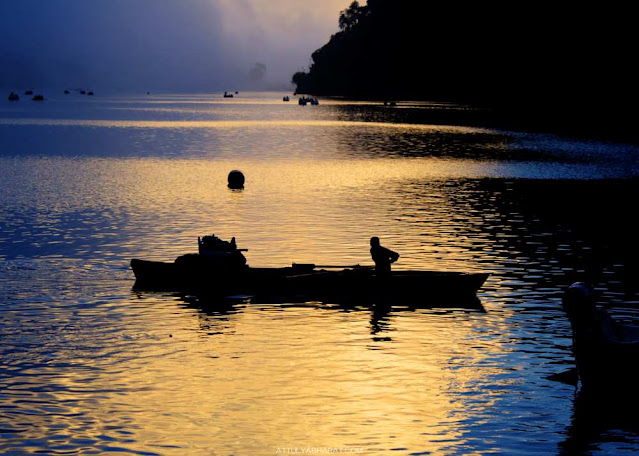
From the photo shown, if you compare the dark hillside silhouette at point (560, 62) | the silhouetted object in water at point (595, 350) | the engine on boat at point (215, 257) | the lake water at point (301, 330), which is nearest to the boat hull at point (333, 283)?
the engine on boat at point (215, 257)

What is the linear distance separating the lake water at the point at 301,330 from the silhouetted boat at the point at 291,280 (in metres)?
0.84

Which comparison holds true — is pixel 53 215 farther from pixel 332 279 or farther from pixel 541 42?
pixel 541 42

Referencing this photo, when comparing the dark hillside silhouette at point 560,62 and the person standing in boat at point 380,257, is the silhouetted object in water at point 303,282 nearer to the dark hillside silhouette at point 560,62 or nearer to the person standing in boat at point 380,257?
the person standing in boat at point 380,257

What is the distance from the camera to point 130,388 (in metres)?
21.9

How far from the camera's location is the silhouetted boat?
30.9 metres

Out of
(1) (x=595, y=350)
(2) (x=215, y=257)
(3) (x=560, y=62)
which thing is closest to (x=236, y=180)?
(2) (x=215, y=257)

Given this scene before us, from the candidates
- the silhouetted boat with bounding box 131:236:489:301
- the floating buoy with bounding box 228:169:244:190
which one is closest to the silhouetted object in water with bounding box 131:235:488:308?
the silhouetted boat with bounding box 131:236:489:301

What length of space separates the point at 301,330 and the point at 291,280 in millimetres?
4094

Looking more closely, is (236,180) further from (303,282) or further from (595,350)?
(595,350)

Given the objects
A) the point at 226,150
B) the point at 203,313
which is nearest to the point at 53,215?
the point at 203,313

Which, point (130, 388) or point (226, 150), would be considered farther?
point (226, 150)

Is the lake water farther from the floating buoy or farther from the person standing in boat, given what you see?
the person standing in boat

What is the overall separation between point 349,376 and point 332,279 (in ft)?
28.0

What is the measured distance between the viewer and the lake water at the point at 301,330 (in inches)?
766
